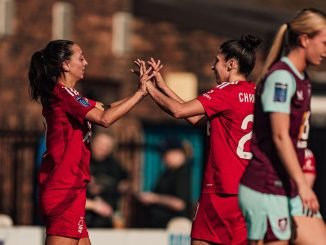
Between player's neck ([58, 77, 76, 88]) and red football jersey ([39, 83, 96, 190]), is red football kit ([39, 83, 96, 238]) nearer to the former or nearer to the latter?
red football jersey ([39, 83, 96, 190])

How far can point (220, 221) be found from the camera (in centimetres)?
958

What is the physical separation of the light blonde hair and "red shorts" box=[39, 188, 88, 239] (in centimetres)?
224

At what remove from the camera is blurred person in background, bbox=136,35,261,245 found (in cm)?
948

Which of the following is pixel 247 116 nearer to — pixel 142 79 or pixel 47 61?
pixel 142 79

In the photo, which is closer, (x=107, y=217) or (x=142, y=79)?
(x=142, y=79)

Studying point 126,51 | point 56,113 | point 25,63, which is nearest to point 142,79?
point 56,113

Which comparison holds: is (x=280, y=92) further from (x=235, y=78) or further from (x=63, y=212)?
(x=63, y=212)

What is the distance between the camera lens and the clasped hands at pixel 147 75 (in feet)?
31.9

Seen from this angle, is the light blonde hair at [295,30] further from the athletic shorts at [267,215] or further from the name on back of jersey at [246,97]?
the name on back of jersey at [246,97]

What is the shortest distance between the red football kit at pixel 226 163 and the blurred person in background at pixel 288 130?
138cm

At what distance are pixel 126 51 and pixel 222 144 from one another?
465 inches

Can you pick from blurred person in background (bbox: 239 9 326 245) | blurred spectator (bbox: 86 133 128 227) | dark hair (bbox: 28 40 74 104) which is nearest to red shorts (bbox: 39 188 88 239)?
dark hair (bbox: 28 40 74 104)

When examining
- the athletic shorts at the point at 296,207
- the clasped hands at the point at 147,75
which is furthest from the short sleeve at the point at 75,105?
the athletic shorts at the point at 296,207

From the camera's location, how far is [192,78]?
2058 centimetres
